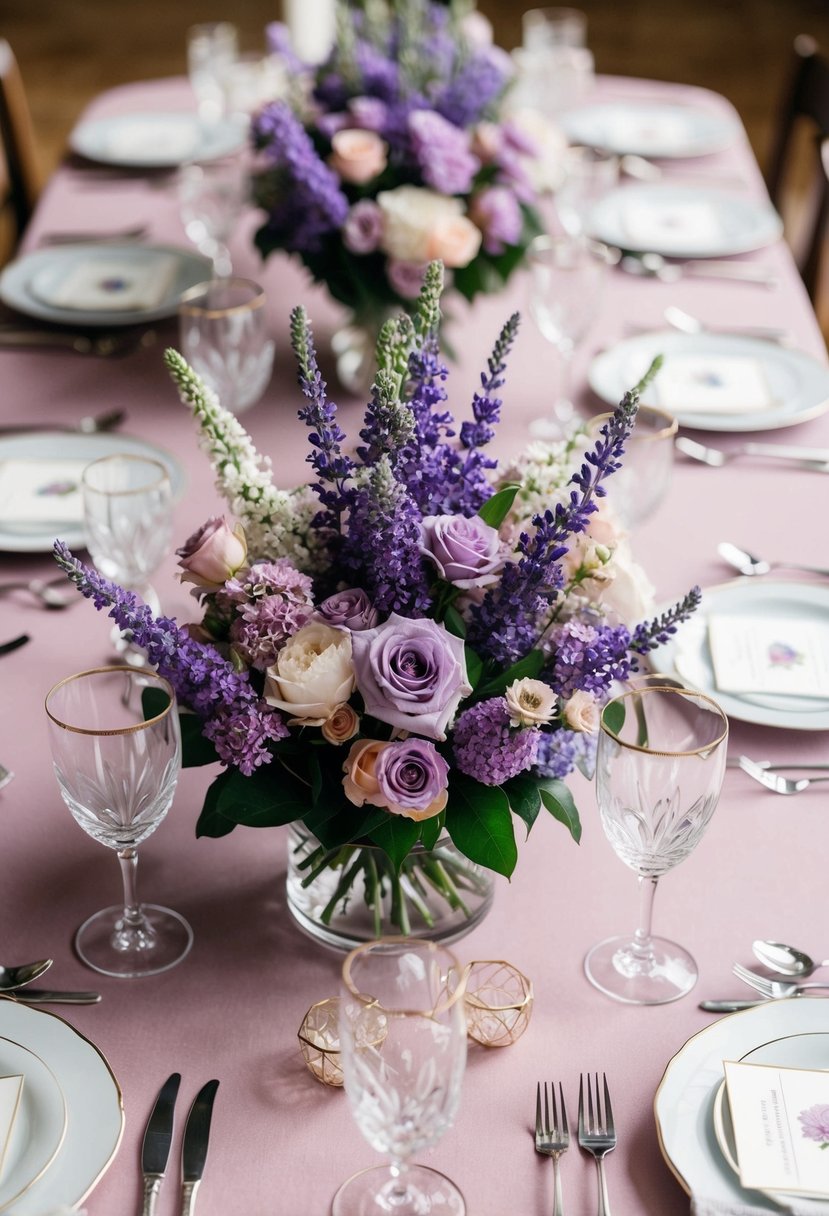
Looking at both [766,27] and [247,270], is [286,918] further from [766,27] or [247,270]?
[766,27]

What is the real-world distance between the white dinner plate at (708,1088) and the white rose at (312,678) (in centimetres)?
33

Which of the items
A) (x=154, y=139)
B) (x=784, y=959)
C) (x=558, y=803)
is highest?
(x=558, y=803)

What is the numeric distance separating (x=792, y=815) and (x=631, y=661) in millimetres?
299

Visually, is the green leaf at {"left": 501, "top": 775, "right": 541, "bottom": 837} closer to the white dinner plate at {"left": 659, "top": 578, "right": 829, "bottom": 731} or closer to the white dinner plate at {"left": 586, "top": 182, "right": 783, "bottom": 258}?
the white dinner plate at {"left": 659, "top": 578, "right": 829, "bottom": 731}

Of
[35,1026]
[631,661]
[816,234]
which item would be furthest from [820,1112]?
[816,234]

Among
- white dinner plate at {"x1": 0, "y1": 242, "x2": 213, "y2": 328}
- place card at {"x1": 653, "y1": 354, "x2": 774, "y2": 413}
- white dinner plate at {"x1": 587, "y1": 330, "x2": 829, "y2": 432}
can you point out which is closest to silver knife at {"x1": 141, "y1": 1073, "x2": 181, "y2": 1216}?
white dinner plate at {"x1": 587, "y1": 330, "x2": 829, "y2": 432}

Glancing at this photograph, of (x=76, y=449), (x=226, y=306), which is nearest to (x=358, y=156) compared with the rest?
(x=226, y=306)

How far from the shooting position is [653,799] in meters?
0.98

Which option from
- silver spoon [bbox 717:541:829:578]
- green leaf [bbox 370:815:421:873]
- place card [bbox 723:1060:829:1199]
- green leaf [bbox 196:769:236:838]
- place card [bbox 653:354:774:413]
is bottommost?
place card [bbox 653:354:774:413]

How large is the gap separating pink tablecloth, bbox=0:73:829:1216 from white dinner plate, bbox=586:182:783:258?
33.9 inches

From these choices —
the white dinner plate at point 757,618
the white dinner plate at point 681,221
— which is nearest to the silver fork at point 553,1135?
the white dinner plate at point 757,618

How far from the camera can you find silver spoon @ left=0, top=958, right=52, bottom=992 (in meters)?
1.03

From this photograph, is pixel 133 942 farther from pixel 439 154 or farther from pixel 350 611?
pixel 439 154

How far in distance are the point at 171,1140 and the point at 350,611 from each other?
368mm
